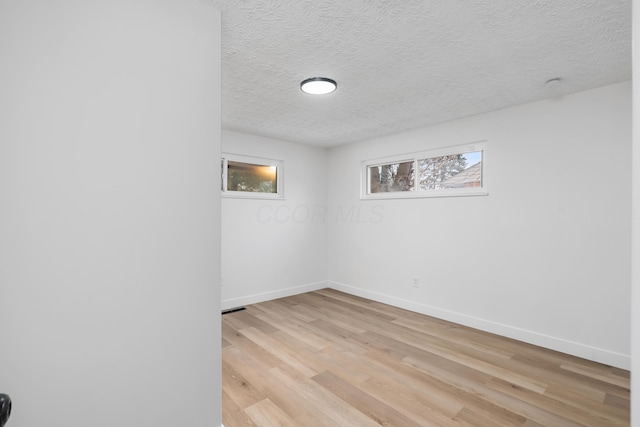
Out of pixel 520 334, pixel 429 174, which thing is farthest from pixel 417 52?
pixel 520 334

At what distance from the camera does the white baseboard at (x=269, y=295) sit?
4129 mm

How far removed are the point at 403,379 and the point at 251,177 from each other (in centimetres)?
319

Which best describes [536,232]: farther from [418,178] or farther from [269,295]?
[269,295]

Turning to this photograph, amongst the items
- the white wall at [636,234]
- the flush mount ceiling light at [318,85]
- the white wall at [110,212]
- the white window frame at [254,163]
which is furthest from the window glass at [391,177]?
the white wall at [636,234]

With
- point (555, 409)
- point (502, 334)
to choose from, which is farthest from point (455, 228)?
point (555, 409)

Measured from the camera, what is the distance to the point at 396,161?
4320mm

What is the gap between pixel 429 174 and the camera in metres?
3.98

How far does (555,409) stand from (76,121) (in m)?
3.13

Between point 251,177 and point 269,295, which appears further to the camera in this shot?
point 269,295

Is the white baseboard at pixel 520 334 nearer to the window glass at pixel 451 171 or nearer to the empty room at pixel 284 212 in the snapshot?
the empty room at pixel 284 212

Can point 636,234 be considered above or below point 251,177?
below

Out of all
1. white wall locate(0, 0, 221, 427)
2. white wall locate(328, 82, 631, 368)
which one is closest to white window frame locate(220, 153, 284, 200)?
white wall locate(328, 82, 631, 368)

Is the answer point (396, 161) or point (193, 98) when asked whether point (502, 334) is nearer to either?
point (396, 161)

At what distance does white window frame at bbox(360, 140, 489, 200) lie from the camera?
11.3ft
